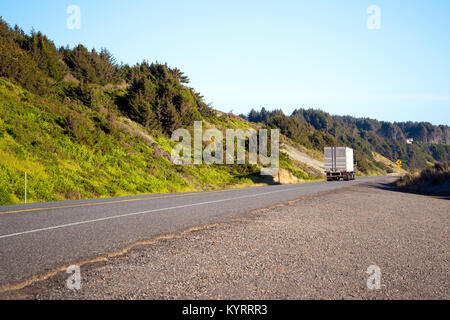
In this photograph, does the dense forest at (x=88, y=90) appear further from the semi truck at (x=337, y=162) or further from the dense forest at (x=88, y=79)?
the semi truck at (x=337, y=162)

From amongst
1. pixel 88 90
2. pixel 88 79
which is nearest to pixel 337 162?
pixel 88 90

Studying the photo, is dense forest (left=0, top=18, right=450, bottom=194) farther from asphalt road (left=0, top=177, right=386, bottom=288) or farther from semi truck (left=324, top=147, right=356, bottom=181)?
semi truck (left=324, top=147, right=356, bottom=181)

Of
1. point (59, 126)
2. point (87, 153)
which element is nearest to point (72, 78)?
point (59, 126)

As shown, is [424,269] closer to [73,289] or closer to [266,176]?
[73,289]

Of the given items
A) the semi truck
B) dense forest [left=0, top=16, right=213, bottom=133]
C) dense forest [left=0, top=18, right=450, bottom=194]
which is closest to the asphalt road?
dense forest [left=0, top=18, right=450, bottom=194]

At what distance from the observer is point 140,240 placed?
5.96 meters

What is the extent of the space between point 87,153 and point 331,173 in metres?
27.7

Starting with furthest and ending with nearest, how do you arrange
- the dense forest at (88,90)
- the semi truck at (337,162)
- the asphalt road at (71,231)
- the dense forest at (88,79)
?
the semi truck at (337,162) < the dense forest at (88,79) < the dense forest at (88,90) < the asphalt road at (71,231)

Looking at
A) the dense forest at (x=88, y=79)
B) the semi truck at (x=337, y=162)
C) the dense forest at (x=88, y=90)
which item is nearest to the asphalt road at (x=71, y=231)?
the dense forest at (x=88, y=90)

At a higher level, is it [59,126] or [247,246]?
[59,126]

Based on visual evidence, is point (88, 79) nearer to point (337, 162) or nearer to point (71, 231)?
point (337, 162)

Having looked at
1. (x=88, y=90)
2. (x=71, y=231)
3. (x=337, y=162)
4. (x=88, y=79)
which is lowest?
(x=71, y=231)

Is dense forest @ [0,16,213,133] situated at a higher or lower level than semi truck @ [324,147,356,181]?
higher

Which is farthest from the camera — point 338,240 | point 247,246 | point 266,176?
point 266,176
